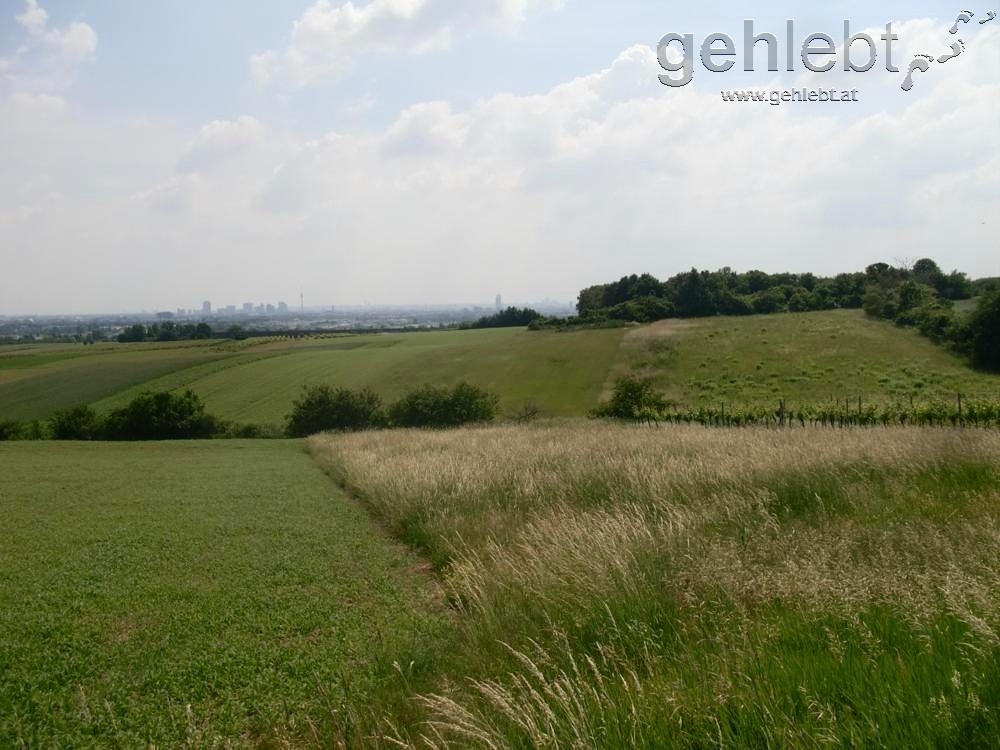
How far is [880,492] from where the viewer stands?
8.12 m

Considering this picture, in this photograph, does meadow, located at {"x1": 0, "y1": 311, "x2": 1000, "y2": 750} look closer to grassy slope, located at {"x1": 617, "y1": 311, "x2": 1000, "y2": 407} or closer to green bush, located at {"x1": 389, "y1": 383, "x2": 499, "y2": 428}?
green bush, located at {"x1": 389, "y1": 383, "x2": 499, "y2": 428}

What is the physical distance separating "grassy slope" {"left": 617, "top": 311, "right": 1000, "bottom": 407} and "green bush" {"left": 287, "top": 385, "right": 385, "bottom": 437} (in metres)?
23.1

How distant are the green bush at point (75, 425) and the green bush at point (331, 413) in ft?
43.4

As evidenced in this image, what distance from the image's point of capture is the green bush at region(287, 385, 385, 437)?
157ft

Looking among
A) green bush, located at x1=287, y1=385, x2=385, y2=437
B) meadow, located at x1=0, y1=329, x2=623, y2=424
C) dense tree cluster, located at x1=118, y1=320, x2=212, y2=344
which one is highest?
dense tree cluster, located at x1=118, y1=320, x2=212, y2=344

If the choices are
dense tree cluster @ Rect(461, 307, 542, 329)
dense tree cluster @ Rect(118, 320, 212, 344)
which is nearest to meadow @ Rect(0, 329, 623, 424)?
dense tree cluster @ Rect(118, 320, 212, 344)

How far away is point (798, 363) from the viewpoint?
50812mm

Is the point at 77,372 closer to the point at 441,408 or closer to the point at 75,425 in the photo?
the point at 75,425

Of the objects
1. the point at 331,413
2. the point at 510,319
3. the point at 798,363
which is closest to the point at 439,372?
the point at 331,413

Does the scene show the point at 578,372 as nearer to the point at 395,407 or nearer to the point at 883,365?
the point at 395,407

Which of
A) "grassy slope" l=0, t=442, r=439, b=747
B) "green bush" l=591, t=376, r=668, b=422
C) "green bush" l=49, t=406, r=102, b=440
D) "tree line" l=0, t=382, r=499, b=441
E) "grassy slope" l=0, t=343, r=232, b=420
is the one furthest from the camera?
"grassy slope" l=0, t=343, r=232, b=420

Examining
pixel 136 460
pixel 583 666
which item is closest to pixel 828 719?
pixel 583 666

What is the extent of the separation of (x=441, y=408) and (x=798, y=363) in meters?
28.8

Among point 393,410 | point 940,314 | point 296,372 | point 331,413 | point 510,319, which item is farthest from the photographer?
point 510,319
